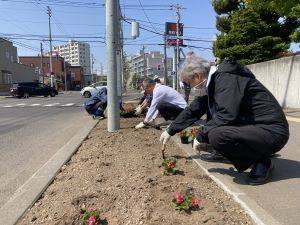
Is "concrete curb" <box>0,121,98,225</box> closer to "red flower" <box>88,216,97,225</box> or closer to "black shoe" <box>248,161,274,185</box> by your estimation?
"red flower" <box>88,216,97,225</box>

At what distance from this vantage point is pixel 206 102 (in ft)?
19.2

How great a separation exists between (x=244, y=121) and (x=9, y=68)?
215 ft

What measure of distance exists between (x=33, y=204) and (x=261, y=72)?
17765 millimetres

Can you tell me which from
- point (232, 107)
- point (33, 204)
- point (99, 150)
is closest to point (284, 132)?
point (232, 107)

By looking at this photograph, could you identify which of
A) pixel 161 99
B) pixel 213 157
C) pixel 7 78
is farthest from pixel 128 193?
pixel 7 78

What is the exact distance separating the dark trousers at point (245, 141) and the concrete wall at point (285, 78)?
12.5 meters

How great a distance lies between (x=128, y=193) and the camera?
Answer: 468cm

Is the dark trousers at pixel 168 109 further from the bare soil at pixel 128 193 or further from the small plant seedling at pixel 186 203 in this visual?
the small plant seedling at pixel 186 203

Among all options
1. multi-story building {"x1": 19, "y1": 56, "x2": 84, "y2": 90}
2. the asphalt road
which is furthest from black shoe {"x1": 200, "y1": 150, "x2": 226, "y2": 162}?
multi-story building {"x1": 19, "y1": 56, "x2": 84, "y2": 90}

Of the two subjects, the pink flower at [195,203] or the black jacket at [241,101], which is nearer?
the pink flower at [195,203]

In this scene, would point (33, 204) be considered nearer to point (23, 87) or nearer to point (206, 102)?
point (206, 102)

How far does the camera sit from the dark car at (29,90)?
45094mm

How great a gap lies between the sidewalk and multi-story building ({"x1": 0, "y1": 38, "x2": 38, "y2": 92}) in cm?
5860

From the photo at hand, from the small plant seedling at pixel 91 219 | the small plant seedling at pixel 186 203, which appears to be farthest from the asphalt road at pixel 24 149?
the small plant seedling at pixel 186 203
